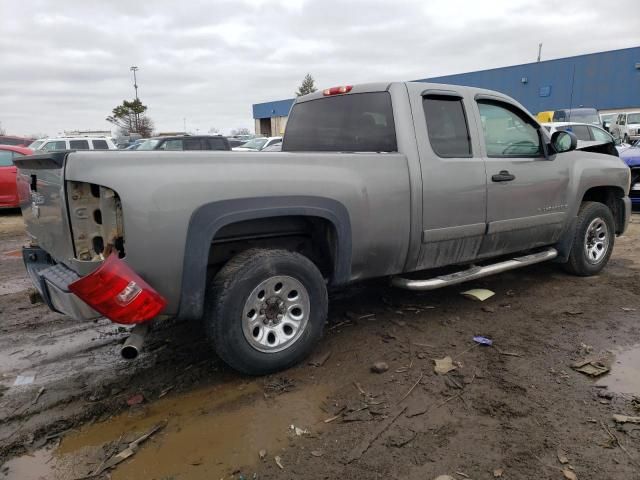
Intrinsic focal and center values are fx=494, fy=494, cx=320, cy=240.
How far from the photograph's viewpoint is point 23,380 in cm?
333

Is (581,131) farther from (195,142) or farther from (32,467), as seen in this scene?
(32,467)

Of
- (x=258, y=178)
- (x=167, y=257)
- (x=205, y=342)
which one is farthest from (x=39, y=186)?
(x=205, y=342)

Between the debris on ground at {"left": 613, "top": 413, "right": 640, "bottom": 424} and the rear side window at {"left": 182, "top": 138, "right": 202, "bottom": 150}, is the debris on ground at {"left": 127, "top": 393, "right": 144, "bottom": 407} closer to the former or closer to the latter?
the debris on ground at {"left": 613, "top": 413, "right": 640, "bottom": 424}

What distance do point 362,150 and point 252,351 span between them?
6.04 ft

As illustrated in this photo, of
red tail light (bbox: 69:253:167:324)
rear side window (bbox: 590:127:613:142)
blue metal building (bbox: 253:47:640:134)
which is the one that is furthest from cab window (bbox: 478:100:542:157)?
blue metal building (bbox: 253:47:640:134)

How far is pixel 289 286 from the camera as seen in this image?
3209 millimetres

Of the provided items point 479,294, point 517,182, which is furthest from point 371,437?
point 517,182

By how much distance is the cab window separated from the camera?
171 inches

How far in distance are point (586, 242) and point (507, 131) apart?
1.69 m

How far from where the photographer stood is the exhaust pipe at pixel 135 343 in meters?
2.69

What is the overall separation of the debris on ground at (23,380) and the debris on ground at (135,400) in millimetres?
806

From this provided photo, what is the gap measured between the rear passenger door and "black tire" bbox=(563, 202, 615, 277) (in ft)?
Answer: 5.38

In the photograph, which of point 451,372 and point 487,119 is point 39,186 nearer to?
point 451,372

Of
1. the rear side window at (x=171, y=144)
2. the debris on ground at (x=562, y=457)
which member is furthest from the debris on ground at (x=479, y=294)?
the rear side window at (x=171, y=144)
